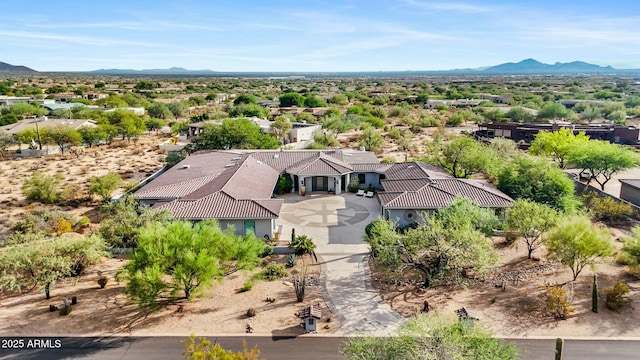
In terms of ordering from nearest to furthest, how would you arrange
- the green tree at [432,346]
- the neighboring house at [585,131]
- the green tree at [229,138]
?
the green tree at [432,346], the green tree at [229,138], the neighboring house at [585,131]

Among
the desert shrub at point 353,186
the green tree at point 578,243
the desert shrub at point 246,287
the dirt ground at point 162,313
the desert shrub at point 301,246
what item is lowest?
the dirt ground at point 162,313

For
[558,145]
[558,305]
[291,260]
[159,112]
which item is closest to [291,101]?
[159,112]

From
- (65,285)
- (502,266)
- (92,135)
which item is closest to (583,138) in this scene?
(502,266)

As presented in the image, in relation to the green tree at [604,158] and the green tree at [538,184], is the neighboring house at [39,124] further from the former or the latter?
the green tree at [604,158]

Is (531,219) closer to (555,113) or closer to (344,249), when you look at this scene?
(344,249)

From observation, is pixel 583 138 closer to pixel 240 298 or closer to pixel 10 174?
pixel 240 298

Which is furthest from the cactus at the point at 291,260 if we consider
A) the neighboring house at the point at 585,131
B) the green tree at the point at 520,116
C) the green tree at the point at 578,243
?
the green tree at the point at 520,116
